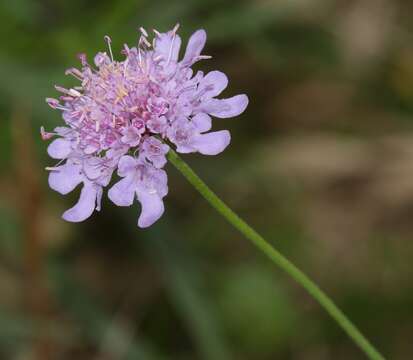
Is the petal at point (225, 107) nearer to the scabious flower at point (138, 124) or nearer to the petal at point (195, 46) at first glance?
the scabious flower at point (138, 124)

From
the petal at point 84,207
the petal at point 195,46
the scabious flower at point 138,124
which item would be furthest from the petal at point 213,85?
the petal at point 84,207

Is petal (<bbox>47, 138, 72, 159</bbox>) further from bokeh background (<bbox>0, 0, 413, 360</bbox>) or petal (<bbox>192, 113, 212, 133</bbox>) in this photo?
bokeh background (<bbox>0, 0, 413, 360</bbox>)

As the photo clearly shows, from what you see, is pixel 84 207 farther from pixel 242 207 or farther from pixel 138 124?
pixel 242 207

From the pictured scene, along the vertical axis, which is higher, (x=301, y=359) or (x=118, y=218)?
(x=118, y=218)

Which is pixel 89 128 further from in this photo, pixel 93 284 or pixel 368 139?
pixel 368 139

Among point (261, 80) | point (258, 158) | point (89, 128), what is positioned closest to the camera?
point (89, 128)

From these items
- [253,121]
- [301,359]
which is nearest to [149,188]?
[301,359]

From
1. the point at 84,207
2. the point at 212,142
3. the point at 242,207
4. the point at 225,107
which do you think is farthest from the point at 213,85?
the point at 242,207
